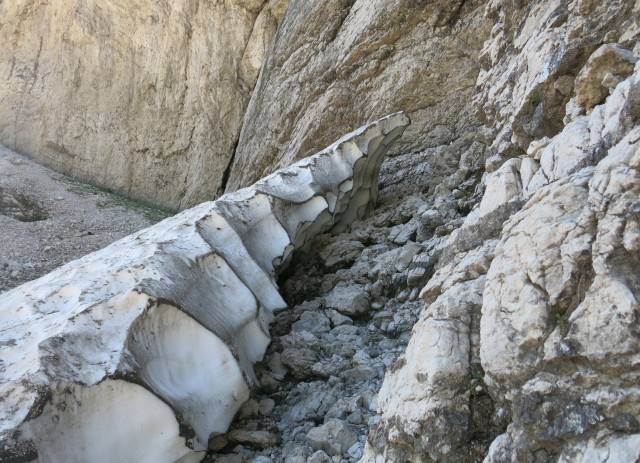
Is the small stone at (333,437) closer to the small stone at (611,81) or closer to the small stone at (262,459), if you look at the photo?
the small stone at (262,459)

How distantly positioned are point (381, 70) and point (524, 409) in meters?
8.88

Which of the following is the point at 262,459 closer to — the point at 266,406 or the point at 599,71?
the point at 266,406

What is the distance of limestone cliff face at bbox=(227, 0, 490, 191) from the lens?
920 centimetres

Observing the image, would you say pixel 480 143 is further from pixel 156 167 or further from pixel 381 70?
pixel 156 167

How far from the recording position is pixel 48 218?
13.9 meters

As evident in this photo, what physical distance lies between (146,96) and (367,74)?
11.4 m

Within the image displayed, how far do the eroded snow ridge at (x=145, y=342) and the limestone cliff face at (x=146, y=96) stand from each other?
14102 mm

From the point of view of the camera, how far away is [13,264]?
10.2m

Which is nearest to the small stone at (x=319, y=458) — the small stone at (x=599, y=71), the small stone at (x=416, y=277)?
the small stone at (x=416, y=277)

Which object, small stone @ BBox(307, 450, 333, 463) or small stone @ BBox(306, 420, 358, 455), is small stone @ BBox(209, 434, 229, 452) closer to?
small stone @ BBox(306, 420, 358, 455)

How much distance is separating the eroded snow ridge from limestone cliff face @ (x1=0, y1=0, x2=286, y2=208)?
14102 millimetres

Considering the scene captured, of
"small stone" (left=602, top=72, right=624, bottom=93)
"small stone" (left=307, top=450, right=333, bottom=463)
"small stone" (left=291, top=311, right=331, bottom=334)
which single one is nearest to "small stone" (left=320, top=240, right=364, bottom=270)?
"small stone" (left=291, top=311, right=331, bottom=334)

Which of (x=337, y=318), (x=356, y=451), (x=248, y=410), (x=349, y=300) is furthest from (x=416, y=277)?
(x=356, y=451)

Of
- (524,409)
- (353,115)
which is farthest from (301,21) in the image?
(524,409)
